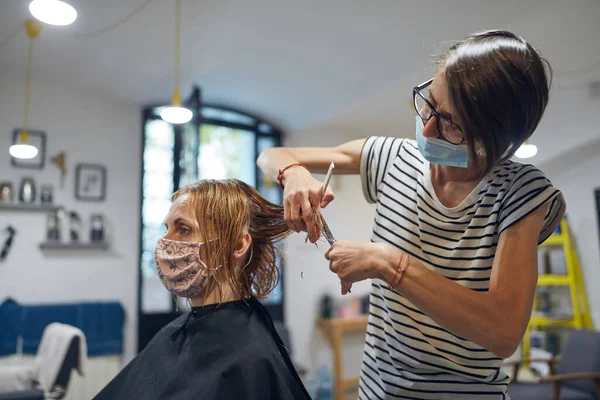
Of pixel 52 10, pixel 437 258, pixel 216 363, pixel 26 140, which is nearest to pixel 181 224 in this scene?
pixel 216 363

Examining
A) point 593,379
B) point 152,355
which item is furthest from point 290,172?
point 593,379

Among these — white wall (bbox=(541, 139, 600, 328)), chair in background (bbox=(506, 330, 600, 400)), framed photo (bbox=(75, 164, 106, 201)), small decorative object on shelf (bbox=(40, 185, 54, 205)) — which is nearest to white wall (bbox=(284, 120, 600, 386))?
white wall (bbox=(541, 139, 600, 328))

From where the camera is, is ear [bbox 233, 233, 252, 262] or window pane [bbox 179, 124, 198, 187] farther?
window pane [bbox 179, 124, 198, 187]

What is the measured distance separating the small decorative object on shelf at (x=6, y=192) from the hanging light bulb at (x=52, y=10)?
2.11m

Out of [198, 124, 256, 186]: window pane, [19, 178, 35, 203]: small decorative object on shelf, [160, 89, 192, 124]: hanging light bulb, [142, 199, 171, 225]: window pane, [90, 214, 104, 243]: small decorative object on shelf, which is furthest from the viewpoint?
[198, 124, 256, 186]: window pane

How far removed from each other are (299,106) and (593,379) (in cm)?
305

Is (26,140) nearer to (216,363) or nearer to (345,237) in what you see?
(345,237)

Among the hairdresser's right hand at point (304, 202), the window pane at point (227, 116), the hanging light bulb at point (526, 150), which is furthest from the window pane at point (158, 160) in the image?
the hairdresser's right hand at point (304, 202)

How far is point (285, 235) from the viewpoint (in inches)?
50.4

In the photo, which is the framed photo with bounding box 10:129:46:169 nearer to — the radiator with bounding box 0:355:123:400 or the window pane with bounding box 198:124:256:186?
the window pane with bounding box 198:124:256:186

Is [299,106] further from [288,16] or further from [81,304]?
[81,304]

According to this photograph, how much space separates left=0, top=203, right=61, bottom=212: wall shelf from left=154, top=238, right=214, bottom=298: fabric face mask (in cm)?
312

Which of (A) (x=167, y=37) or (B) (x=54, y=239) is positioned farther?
(B) (x=54, y=239)

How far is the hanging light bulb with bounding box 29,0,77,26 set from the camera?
1992mm
